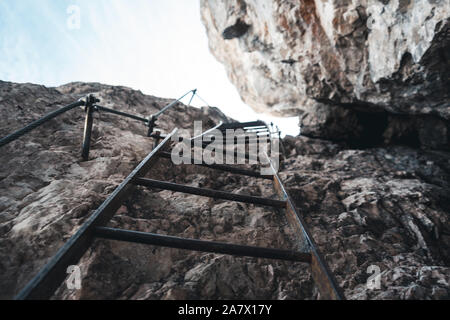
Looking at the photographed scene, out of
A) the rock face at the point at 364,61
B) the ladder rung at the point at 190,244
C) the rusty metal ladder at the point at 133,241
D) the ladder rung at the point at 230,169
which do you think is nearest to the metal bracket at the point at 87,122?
the ladder rung at the point at 230,169

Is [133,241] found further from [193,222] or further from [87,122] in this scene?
[87,122]

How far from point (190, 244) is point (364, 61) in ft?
17.6

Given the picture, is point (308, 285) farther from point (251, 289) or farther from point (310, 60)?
point (310, 60)

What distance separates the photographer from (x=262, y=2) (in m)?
7.23

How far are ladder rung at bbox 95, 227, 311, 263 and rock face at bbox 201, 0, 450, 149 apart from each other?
3.79 metres

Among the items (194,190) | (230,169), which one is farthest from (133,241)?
(230,169)

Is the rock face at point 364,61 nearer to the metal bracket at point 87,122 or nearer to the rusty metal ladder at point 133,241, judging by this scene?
the rusty metal ladder at point 133,241

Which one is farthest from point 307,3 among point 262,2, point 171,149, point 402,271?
point 402,271

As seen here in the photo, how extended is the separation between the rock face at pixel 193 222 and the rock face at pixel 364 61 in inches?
71.9

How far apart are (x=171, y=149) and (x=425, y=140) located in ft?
17.4

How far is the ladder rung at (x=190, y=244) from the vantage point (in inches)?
54.5

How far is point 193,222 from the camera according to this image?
7.06ft

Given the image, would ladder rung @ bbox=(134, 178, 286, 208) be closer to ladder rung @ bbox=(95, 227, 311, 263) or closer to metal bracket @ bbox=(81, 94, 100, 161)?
ladder rung @ bbox=(95, 227, 311, 263)

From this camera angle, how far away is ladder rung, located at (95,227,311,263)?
138 cm
